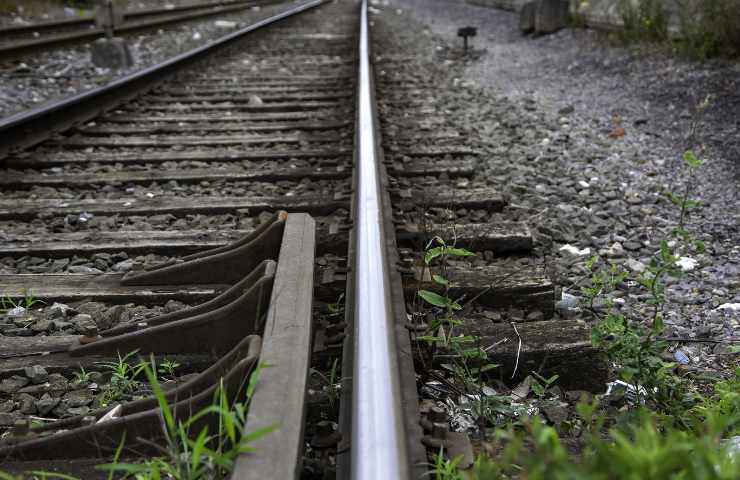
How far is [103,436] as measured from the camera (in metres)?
1.39

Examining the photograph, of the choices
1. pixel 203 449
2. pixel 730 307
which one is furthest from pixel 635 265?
pixel 203 449

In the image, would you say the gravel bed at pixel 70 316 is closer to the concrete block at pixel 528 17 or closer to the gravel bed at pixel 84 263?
the gravel bed at pixel 84 263

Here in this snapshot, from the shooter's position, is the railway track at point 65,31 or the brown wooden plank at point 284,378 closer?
the brown wooden plank at point 284,378

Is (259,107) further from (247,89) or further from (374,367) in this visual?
(374,367)

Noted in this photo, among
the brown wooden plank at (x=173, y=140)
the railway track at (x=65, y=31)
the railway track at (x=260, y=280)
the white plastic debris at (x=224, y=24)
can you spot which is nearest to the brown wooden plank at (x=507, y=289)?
the railway track at (x=260, y=280)

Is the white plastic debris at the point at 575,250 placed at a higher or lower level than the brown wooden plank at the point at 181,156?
lower

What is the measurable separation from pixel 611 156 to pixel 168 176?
2.50 metres

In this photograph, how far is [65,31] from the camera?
9.90 meters

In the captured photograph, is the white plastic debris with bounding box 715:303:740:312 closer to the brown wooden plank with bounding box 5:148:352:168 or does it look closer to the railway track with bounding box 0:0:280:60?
the brown wooden plank with bounding box 5:148:352:168

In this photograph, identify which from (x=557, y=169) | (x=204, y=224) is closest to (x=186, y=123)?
(x=204, y=224)

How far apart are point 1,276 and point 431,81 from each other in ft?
16.3

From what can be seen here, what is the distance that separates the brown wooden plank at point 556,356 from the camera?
1.85 meters

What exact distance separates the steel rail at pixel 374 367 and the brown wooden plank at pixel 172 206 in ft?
1.26

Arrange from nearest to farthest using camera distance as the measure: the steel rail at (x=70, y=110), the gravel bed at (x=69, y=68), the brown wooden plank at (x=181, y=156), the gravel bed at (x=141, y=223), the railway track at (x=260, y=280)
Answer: the railway track at (x=260, y=280)
the gravel bed at (x=141, y=223)
the brown wooden plank at (x=181, y=156)
the steel rail at (x=70, y=110)
the gravel bed at (x=69, y=68)
